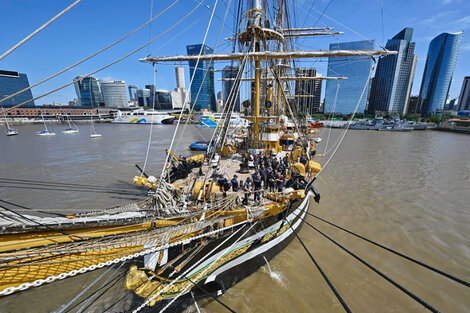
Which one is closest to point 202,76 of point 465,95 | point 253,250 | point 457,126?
point 253,250

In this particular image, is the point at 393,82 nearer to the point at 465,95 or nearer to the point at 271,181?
the point at 465,95

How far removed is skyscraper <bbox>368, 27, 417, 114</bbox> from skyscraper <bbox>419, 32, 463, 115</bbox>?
25.4 m

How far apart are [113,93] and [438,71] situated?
730ft

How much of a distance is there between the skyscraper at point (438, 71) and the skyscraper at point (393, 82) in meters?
25.4

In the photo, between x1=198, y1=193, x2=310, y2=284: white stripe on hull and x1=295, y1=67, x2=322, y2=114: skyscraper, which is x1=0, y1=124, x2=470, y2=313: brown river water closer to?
x1=198, y1=193, x2=310, y2=284: white stripe on hull

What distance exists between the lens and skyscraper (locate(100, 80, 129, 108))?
15488 centimetres

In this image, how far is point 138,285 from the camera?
524 centimetres

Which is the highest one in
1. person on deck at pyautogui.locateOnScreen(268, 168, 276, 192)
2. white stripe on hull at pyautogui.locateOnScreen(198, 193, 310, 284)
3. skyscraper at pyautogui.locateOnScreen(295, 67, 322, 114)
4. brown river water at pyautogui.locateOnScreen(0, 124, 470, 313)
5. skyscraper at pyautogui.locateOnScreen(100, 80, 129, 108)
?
skyscraper at pyautogui.locateOnScreen(100, 80, 129, 108)

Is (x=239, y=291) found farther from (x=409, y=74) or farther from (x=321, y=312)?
(x=409, y=74)

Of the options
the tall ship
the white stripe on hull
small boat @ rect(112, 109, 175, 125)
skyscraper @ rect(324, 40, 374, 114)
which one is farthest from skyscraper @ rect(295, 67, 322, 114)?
small boat @ rect(112, 109, 175, 125)

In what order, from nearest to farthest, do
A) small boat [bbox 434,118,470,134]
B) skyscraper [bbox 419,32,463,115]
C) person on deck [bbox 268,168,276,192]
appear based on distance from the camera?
person on deck [bbox 268,168,276,192] → small boat [bbox 434,118,470,134] → skyscraper [bbox 419,32,463,115]

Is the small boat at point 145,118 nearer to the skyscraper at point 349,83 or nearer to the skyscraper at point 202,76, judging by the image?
the skyscraper at point 202,76

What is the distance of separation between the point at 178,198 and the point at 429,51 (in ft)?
588

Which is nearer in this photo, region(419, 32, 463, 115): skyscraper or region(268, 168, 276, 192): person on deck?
region(268, 168, 276, 192): person on deck
